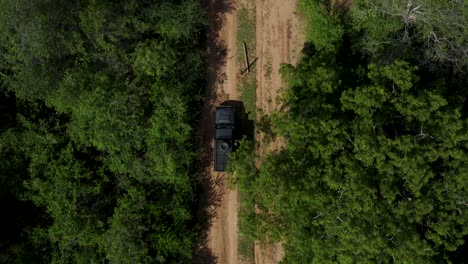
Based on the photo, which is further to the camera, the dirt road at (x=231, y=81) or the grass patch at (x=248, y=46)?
the grass patch at (x=248, y=46)

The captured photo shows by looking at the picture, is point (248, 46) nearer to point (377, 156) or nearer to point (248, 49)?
point (248, 49)

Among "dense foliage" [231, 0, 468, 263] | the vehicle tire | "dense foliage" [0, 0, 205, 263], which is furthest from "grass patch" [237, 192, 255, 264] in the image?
"dense foliage" [231, 0, 468, 263]

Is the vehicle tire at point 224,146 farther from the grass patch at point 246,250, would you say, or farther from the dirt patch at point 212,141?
the grass patch at point 246,250

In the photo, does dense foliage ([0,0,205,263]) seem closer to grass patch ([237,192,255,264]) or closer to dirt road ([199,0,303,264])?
dirt road ([199,0,303,264])

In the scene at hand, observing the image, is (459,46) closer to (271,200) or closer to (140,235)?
(271,200)

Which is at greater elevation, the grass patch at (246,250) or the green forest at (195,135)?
the green forest at (195,135)

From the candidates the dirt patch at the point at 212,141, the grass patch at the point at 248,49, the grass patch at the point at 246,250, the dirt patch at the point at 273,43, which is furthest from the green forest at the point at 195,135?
the grass patch at the point at 248,49
